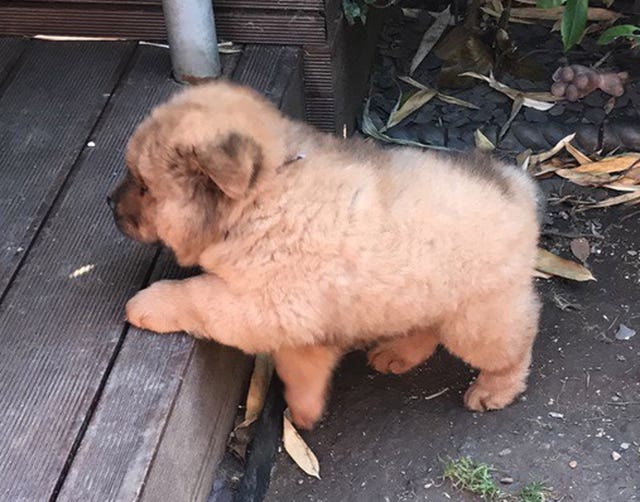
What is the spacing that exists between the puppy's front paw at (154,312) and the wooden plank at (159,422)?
0.03m

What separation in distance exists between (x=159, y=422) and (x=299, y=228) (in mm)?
607

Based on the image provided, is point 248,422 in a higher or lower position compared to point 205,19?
lower

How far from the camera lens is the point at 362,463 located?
3.33 metres

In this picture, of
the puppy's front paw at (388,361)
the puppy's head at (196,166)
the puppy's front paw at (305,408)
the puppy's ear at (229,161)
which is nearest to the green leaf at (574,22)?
the puppy's front paw at (388,361)

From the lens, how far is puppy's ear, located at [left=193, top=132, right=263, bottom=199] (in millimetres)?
2566

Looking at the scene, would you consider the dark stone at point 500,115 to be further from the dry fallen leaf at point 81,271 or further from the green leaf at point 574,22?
the dry fallen leaf at point 81,271

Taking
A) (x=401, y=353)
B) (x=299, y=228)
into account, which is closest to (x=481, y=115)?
(x=401, y=353)

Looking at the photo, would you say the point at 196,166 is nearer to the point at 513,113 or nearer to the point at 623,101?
the point at 513,113

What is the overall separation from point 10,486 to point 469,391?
161cm

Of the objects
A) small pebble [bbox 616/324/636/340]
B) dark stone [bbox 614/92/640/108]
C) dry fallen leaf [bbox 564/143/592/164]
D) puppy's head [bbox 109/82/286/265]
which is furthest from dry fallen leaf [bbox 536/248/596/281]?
puppy's head [bbox 109/82/286/265]

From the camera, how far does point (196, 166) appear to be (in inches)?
105

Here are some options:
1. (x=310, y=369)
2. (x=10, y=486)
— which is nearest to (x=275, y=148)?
(x=310, y=369)

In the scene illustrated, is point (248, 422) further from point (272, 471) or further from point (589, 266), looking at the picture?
point (589, 266)

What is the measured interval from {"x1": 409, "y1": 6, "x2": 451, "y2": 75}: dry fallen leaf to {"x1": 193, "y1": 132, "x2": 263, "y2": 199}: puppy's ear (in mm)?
2374
